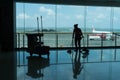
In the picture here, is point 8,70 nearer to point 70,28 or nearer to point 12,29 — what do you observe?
point 12,29

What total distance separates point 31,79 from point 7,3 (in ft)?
22.0

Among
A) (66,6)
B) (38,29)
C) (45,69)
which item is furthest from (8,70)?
(66,6)

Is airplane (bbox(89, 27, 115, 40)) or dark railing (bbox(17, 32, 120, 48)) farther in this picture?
airplane (bbox(89, 27, 115, 40))

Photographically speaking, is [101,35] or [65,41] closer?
[65,41]

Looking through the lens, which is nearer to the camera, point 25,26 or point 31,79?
point 31,79

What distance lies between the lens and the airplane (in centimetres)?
1481

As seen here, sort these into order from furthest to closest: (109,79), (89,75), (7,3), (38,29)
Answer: (38,29) → (7,3) → (89,75) → (109,79)

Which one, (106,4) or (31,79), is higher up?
(106,4)

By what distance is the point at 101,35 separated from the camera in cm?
1534

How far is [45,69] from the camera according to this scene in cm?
711

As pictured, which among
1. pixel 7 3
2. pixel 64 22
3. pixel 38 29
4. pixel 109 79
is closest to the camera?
pixel 109 79

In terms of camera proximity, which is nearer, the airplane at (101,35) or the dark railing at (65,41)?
the dark railing at (65,41)

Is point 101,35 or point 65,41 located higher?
point 101,35

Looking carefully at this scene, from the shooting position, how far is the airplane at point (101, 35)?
48.6 ft
